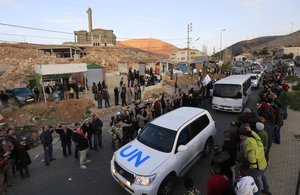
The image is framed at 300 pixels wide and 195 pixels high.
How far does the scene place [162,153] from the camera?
5203mm

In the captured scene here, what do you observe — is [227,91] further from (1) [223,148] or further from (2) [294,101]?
(1) [223,148]

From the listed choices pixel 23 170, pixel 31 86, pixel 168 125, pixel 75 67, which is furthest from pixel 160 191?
pixel 31 86

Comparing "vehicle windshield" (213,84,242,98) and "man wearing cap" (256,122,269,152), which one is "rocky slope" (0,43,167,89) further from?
"man wearing cap" (256,122,269,152)

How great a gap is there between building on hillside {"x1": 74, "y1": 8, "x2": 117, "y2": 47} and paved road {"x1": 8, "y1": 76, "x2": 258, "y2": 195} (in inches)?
2697

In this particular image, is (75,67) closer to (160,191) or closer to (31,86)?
(31,86)

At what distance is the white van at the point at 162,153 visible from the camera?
15.1ft

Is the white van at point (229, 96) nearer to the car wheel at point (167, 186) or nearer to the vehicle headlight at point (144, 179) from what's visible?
the car wheel at point (167, 186)

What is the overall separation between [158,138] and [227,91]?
8.00 m

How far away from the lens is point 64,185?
19.4 feet

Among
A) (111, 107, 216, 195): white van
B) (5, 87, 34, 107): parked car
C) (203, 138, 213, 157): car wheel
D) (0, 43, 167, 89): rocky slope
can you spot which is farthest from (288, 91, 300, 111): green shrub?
(0, 43, 167, 89): rocky slope

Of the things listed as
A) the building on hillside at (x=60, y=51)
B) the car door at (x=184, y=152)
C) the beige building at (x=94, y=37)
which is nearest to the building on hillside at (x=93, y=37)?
the beige building at (x=94, y=37)

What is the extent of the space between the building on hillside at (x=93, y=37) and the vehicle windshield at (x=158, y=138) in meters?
69.7

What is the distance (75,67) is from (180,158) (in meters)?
14.3

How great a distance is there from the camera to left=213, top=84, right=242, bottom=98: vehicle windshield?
11.7 m
